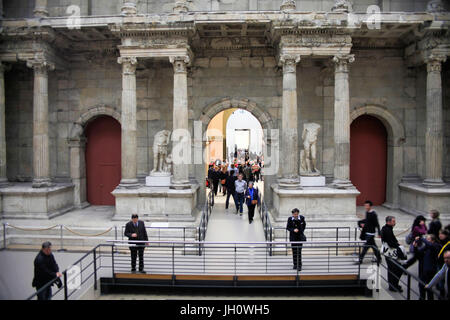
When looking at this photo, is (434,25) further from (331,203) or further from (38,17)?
(38,17)

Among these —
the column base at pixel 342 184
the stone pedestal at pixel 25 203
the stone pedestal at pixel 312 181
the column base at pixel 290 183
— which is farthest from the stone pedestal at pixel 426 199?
the stone pedestal at pixel 25 203

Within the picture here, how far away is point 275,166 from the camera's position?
13359 millimetres

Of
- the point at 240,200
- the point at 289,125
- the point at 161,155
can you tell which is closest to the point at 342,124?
the point at 289,125

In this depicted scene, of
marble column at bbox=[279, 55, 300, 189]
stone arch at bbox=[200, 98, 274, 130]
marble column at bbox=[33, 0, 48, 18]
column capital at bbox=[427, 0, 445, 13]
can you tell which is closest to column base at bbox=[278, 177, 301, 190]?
marble column at bbox=[279, 55, 300, 189]

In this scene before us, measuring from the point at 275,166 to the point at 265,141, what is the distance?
1.07m

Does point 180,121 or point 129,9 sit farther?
point 180,121

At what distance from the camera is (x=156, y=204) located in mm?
11523

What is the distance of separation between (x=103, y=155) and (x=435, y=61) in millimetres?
12804

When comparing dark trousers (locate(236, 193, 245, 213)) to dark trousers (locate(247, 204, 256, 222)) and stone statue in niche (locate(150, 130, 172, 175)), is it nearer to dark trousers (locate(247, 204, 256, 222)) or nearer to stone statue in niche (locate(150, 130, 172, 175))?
dark trousers (locate(247, 204, 256, 222))

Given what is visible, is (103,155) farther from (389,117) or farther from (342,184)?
(389,117)

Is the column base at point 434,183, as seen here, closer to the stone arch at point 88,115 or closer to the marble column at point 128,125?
the marble column at point 128,125

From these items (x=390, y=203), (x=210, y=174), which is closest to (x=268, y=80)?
(x=210, y=174)

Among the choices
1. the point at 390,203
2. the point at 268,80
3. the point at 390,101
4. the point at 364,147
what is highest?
the point at 268,80

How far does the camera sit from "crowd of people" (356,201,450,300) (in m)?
5.61
